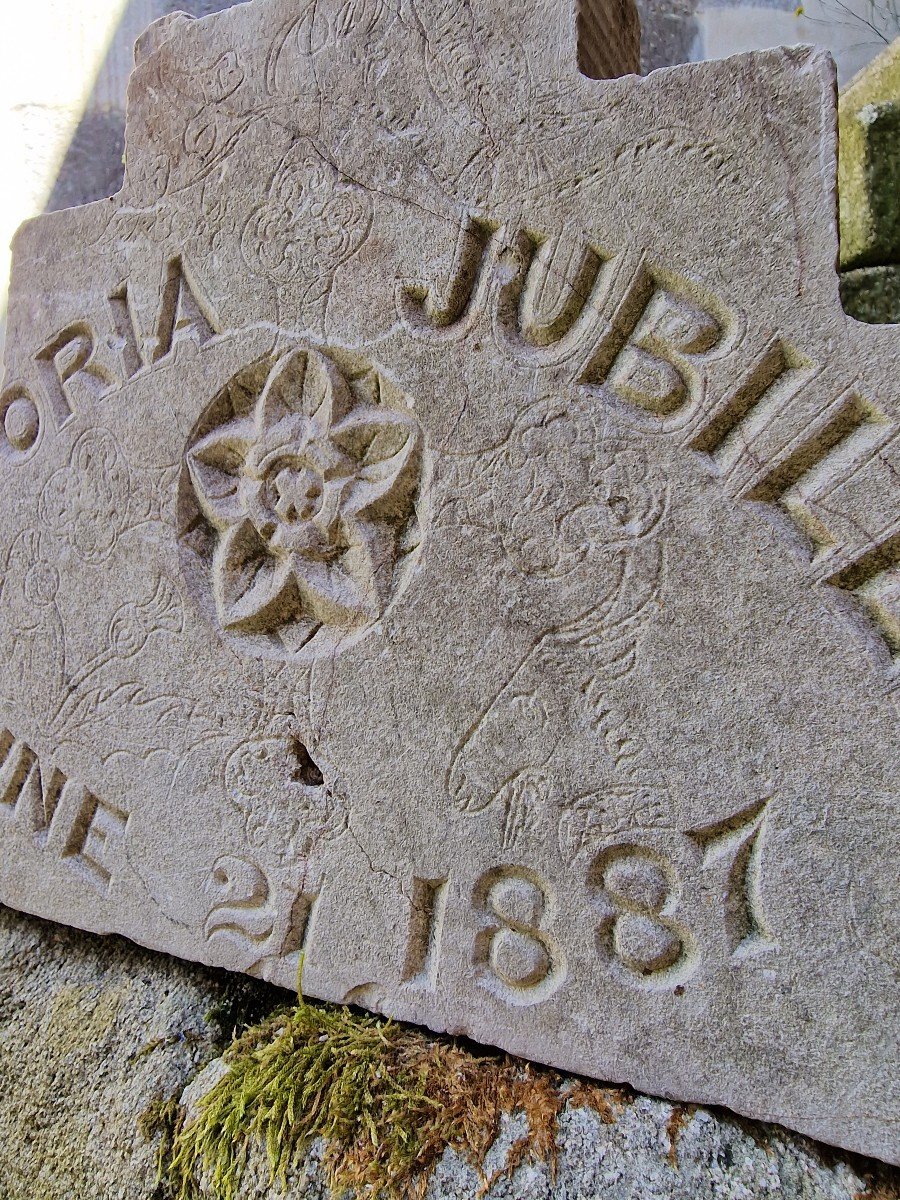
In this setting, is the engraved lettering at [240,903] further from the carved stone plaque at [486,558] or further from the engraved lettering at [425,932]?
the engraved lettering at [425,932]

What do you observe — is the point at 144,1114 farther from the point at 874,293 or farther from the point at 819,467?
the point at 874,293

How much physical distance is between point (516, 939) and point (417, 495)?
23.6 inches

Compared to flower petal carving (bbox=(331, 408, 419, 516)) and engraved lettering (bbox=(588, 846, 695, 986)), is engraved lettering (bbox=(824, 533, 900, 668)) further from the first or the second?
flower petal carving (bbox=(331, 408, 419, 516))

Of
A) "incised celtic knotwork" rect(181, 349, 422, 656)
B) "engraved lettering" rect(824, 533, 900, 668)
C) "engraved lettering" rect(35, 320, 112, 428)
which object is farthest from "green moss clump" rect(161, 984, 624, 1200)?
"engraved lettering" rect(35, 320, 112, 428)

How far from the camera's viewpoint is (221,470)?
141 centimetres

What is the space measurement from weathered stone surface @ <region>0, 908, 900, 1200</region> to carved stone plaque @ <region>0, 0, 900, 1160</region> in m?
0.06

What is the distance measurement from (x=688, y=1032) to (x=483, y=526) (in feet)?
2.16

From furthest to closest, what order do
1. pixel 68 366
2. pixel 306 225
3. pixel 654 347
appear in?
pixel 68 366 → pixel 306 225 → pixel 654 347

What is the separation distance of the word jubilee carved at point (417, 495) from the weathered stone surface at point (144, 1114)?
0.18m

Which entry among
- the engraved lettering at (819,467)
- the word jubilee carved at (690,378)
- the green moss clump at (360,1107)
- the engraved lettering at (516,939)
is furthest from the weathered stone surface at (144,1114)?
the engraved lettering at (819,467)

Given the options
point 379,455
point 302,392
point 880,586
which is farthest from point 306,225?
point 880,586

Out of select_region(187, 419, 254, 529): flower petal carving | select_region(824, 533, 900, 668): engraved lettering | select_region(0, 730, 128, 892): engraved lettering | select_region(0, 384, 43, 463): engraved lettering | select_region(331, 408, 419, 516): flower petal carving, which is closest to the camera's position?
select_region(824, 533, 900, 668): engraved lettering

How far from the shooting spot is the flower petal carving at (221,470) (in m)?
1.38

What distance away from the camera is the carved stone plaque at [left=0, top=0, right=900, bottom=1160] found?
1.02 m
